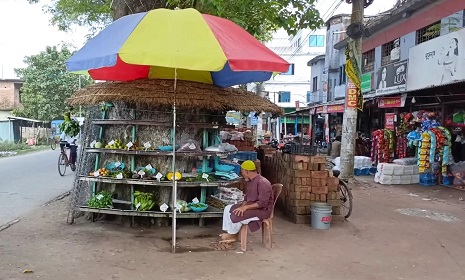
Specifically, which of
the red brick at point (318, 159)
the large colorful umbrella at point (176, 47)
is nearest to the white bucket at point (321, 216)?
the red brick at point (318, 159)

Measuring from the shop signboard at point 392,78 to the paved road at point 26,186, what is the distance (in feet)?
37.2

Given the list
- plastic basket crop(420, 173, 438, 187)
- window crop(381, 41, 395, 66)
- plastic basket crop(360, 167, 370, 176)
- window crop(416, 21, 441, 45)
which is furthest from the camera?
window crop(381, 41, 395, 66)

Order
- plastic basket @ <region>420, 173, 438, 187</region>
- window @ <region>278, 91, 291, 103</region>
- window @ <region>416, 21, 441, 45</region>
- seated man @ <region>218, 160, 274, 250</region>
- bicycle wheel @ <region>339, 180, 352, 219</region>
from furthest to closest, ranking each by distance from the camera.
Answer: window @ <region>278, 91, 291, 103</region> → window @ <region>416, 21, 441, 45</region> → plastic basket @ <region>420, 173, 438, 187</region> → bicycle wheel @ <region>339, 180, 352, 219</region> → seated man @ <region>218, 160, 274, 250</region>

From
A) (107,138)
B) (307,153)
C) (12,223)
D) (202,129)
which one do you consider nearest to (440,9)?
(307,153)

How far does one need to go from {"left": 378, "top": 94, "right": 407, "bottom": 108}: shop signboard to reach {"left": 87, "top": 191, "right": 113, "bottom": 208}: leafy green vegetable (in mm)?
10767

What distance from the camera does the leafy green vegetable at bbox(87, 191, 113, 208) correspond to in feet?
22.6

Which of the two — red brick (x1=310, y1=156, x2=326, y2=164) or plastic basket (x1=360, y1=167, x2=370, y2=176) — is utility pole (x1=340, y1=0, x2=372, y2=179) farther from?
red brick (x1=310, y1=156, x2=326, y2=164)

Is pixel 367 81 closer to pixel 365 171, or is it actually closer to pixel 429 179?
pixel 365 171

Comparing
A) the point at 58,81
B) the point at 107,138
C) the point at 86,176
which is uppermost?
the point at 58,81

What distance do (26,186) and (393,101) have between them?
12.0 metres

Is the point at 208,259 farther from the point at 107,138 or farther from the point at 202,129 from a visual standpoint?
the point at 107,138

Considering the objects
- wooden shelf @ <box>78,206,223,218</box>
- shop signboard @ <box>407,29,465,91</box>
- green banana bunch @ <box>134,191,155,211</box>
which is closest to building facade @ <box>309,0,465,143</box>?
shop signboard @ <box>407,29,465,91</box>

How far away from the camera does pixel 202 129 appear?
7.40m

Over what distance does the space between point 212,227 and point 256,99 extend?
7.65 ft
